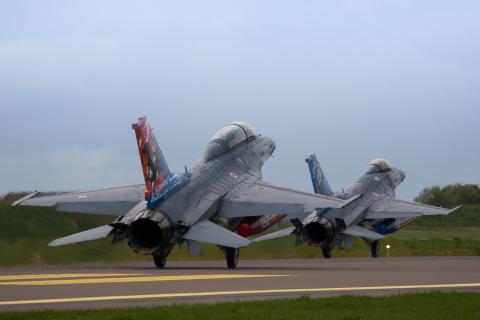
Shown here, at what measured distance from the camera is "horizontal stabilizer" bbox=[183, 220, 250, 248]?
27.6m

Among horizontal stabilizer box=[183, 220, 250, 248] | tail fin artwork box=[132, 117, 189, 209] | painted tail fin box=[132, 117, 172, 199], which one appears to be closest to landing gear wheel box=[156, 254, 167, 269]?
horizontal stabilizer box=[183, 220, 250, 248]

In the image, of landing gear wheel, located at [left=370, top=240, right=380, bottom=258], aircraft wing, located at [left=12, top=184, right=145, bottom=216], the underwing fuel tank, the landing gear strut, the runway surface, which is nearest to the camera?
the runway surface

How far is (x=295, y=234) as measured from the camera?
137ft

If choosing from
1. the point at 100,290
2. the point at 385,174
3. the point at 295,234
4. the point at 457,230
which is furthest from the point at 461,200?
the point at 100,290

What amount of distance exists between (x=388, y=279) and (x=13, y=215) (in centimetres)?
1673

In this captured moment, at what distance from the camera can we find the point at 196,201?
3044 centimetres

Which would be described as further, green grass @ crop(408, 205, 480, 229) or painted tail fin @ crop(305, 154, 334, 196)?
green grass @ crop(408, 205, 480, 229)

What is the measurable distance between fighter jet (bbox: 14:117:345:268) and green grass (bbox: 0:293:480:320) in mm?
12706

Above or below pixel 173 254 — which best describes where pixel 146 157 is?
above

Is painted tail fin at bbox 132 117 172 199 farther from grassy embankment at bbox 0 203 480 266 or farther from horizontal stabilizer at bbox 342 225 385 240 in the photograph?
horizontal stabilizer at bbox 342 225 385 240

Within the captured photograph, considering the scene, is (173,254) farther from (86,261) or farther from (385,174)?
(385,174)

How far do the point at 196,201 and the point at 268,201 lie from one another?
237cm

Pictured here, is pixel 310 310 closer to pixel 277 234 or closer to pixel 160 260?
pixel 160 260

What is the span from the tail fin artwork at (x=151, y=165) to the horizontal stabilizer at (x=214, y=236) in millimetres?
1451
